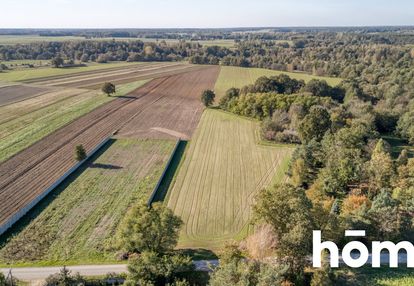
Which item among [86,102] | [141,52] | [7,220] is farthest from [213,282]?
[141,52]

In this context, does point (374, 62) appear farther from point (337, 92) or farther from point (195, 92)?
point (195, 92)

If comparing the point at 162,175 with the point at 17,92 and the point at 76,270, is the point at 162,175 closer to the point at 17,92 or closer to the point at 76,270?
the point at 76,270

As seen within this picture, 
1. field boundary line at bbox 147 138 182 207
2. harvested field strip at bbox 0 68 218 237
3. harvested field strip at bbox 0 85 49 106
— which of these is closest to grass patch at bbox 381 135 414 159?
field boundary line at bbox 147 138 182 207

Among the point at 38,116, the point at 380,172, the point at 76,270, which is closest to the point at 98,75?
the point at 38,116

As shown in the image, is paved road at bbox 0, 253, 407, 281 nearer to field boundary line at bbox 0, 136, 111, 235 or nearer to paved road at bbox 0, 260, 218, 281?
paved road at bbox 0, 260, 218, 281

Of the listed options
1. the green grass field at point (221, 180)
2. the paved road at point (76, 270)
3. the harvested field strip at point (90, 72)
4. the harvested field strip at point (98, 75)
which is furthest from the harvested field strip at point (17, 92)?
the paved road at point (76, 270)

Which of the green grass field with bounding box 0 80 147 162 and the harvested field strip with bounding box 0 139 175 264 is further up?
the green grass field with bounding box 0 80 147 162

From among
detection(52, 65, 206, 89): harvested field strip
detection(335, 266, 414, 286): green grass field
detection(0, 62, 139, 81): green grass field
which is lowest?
detection(335, 266, 414, 286): green grass field

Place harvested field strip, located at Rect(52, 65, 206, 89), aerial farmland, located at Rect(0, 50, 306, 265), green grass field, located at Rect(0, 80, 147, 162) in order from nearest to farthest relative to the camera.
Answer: aerial farmland, located at Rect(0, 50, 306, 265) → green grass field, located at Rect(0, 80, 147, 162) → harvested field strip, located at Rect(52, 65, 206, 89)
